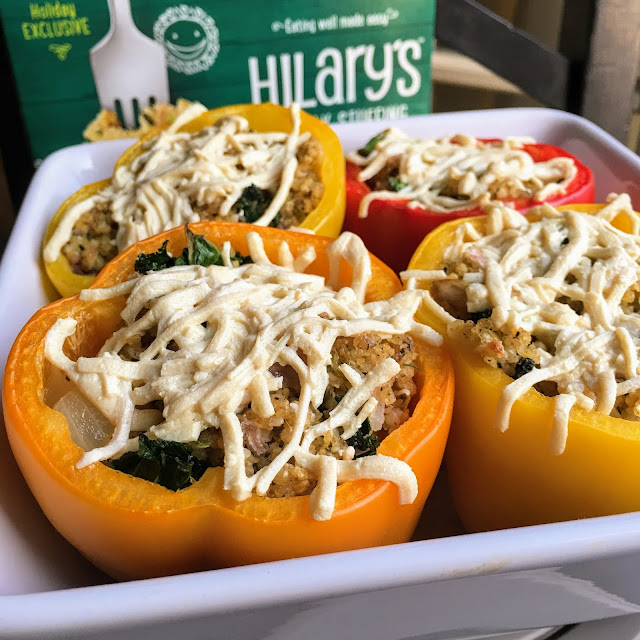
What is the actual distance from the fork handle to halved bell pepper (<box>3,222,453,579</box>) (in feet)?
6.72

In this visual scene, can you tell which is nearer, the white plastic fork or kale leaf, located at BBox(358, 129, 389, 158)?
kale leaf, located at BBox(358, 129, 389, 158)

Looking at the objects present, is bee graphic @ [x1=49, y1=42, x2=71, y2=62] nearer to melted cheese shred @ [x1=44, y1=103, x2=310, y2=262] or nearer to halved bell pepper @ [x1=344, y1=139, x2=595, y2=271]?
melted cheese shred @ [x1=44, y1=103, x2=310, y2=262]

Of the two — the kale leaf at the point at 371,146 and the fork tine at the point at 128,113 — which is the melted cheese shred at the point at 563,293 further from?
the fork tine at the point at 128,113

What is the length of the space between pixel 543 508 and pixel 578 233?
0.66m

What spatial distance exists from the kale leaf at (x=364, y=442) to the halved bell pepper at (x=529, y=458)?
0.27 metres

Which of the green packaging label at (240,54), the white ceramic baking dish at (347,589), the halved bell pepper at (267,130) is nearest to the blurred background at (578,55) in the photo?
the green packaging label at (240,54)

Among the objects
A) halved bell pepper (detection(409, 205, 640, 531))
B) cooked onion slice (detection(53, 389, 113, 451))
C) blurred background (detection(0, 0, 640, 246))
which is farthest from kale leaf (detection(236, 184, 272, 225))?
blurred background (detection(0, 0, 640, 246))

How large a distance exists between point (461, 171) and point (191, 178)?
80 cm

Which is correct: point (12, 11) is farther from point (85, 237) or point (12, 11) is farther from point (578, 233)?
point (578, 233)

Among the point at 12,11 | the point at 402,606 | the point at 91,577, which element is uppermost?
the point at 12,11

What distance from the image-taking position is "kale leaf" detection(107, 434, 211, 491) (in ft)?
3.80

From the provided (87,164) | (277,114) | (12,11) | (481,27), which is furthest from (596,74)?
(12,11)

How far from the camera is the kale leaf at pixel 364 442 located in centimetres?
122

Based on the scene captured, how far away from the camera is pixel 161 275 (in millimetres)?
1417
